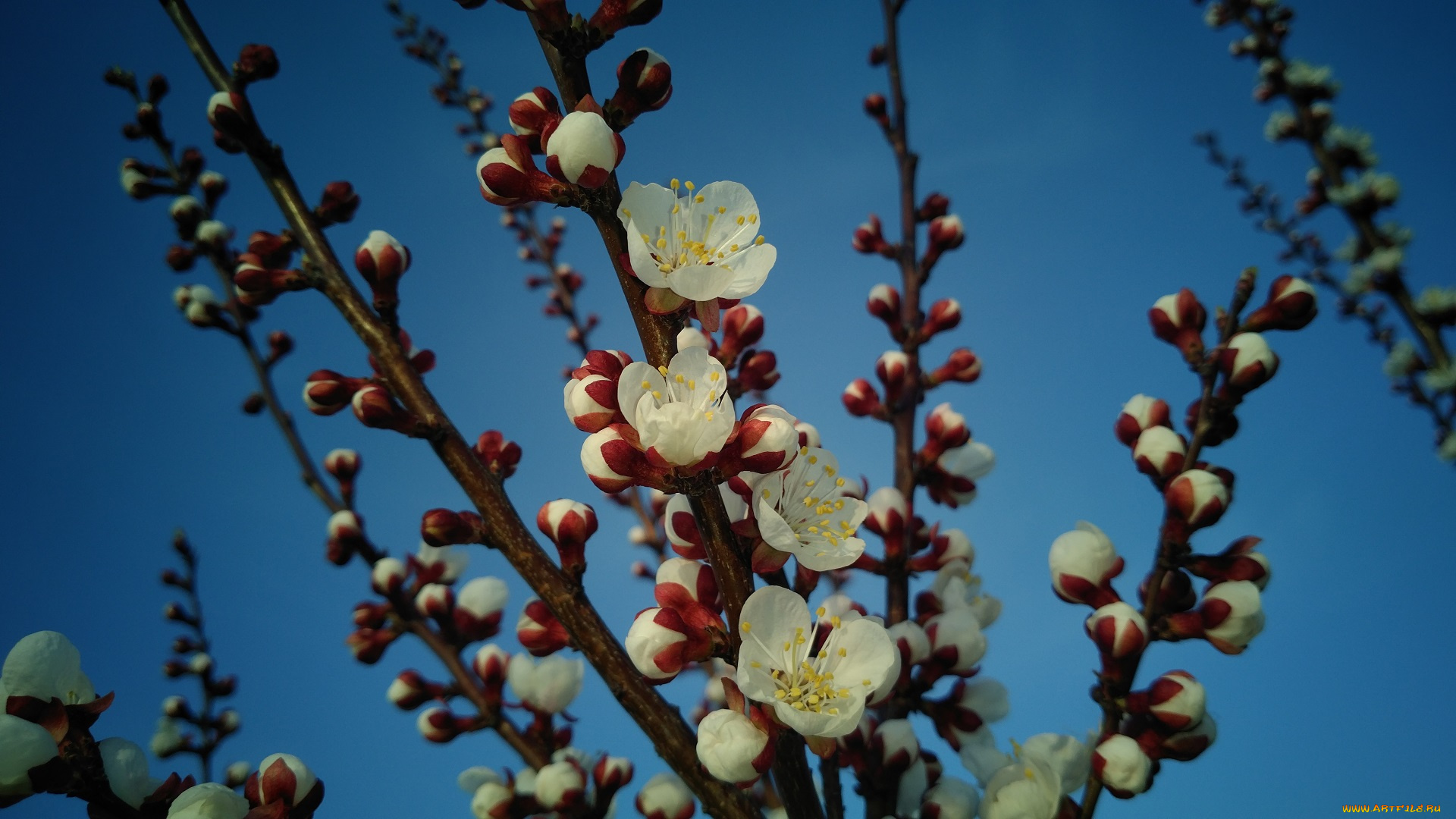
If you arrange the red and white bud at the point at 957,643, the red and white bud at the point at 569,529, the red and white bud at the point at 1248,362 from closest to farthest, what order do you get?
the red and white bud at the point at 569,529 < the red and white bud at the point at 1248,362 < the red and white bud at the point at 957,643

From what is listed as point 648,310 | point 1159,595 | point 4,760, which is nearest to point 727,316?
point 648,310

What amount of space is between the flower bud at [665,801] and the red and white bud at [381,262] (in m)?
1.49

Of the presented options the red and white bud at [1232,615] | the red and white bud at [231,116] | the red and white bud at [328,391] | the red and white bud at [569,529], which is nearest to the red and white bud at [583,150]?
the red and white bud at [569,529]

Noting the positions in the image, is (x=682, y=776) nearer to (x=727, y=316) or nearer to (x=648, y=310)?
(x=648, y=310)

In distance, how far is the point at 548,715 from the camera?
246 centimetres

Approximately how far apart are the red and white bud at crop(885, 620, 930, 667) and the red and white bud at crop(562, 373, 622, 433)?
1.20 metres

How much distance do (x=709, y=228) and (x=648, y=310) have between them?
300mm

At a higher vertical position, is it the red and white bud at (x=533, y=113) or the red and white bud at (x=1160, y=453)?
the red and white bud at (x=533, y=113)

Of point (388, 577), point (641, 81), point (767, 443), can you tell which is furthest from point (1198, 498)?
point (388, 577)

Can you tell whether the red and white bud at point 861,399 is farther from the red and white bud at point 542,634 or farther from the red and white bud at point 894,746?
the red and white bud at point 542,634

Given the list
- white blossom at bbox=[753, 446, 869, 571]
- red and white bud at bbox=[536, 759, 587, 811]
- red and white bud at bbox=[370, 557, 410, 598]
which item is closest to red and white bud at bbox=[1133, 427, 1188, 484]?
white blossom at bbox=[753, 446, 869, 571]

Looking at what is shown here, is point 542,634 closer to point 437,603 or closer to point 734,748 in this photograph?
point 734,748

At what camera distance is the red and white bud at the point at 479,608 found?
8.55 feet

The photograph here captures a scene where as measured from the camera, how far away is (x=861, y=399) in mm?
2799
